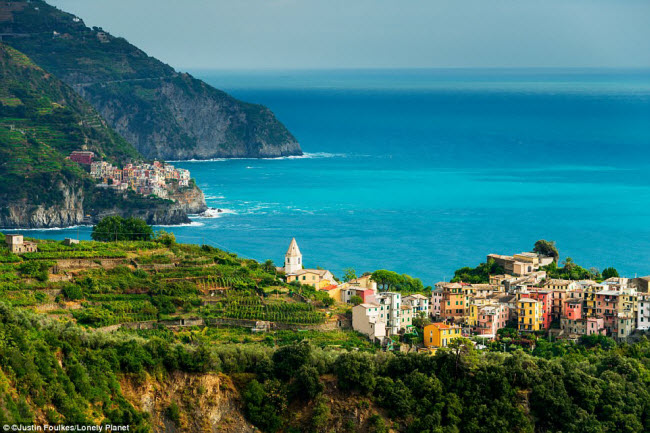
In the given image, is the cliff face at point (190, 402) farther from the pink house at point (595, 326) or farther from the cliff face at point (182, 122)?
the cliff face at point (182, 122)

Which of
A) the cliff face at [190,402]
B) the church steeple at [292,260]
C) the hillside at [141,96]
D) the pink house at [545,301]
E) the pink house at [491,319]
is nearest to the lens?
the cliff face at [190,402]

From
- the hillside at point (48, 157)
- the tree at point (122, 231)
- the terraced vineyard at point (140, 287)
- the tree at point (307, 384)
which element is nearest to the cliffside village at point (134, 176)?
the hillside at point (48, 157)

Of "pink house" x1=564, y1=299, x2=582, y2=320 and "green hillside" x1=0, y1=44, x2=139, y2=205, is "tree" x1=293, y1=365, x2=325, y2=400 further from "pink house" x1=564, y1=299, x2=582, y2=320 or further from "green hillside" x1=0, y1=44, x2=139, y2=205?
"green hillside" x1=0, y1=44, x2=139, y2=205

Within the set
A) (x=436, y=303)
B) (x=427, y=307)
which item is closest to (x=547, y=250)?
(x=436, y=303)

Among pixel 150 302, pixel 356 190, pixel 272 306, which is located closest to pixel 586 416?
pixel 272 306

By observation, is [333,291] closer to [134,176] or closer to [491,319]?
[491,319]

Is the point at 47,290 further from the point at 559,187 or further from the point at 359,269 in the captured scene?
the point at 559,187
